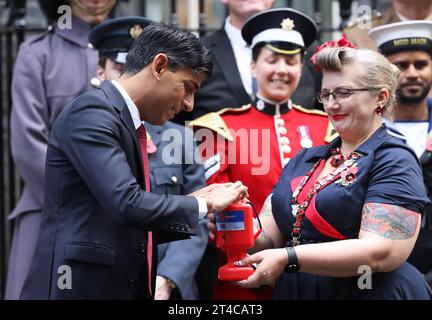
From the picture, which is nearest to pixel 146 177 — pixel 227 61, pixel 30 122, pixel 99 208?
pixel 99 208

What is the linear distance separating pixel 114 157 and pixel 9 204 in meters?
2.72

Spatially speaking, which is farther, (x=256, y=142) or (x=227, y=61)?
(x=227, y=61)

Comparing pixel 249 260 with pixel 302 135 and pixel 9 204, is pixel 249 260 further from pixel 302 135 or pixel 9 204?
pixel 9 204

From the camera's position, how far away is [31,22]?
743 cm

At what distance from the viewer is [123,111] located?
145 inches

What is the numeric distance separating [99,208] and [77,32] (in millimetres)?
2233

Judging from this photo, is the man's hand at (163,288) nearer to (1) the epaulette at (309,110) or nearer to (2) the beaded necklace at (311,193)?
(2) the beaded necklace at (311,193)

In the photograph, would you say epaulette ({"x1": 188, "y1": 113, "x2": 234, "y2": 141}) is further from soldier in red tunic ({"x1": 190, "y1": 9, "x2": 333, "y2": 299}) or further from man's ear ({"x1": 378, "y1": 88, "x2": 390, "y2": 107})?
man's ear ({"x1": 378, "y1": 88, "x2": 390, "y2": 107})

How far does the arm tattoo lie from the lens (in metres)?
3.73

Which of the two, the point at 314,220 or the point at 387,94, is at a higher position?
the point at 387,94

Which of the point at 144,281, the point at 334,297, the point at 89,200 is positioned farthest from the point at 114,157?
the point at 334,297

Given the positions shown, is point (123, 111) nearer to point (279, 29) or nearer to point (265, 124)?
point (265, 124)

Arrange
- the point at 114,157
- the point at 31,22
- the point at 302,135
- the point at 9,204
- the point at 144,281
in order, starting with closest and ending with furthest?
the point at 114,157 < the point at 144,281 < the point at 302,135 < the point at 9,204 < the point at 31,22

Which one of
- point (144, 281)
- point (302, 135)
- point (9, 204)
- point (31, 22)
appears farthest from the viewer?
point (31, 22)
